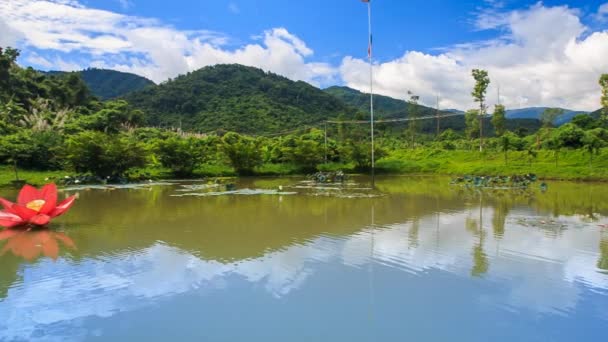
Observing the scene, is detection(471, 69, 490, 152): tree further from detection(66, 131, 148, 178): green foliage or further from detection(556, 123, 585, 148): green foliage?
detection(66, 131, 148, 178): green foliage

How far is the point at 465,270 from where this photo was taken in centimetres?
649

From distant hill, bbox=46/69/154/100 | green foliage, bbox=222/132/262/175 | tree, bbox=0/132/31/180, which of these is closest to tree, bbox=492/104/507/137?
green foliage, bbox=222/132/262/175

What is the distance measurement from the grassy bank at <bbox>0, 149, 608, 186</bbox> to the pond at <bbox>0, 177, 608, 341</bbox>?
16075mm

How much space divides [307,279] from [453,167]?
100 feet

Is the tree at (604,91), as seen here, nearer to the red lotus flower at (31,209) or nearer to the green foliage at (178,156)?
the green foliage at (178,156)

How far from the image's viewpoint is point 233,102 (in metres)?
63.2

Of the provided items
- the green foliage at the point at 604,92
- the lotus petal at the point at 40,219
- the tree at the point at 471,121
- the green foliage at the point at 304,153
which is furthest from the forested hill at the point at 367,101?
the lotus petal at the point at 40,219

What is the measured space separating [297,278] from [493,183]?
63.7 ft

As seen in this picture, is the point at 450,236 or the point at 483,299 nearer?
the point at 483,299

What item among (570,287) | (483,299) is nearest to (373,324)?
(483,299)

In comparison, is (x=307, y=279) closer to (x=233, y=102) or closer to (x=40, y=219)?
(x=40, y=219)

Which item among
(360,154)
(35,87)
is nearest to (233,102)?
(35,87)

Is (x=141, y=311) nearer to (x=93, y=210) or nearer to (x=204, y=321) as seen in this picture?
(x=204, y=321)

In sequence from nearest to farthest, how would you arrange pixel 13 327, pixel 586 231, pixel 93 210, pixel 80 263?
pixel 13 327
pixel 80 263
pixel 586 231
pixel 93 210
